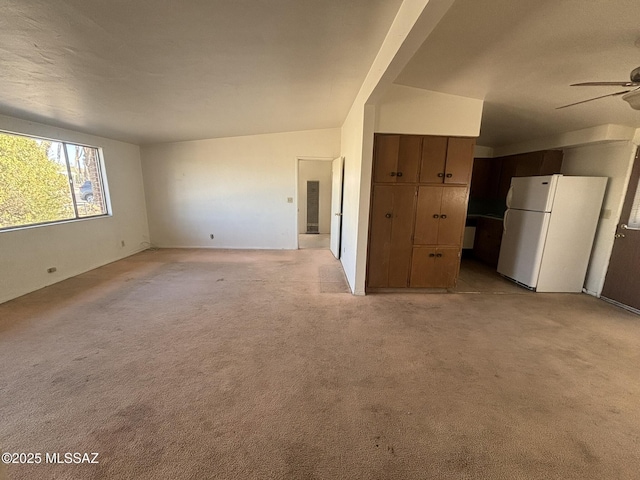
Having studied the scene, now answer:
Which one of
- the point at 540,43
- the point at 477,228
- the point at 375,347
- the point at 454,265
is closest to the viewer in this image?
the point at 540,43

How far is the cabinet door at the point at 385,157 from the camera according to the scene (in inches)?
127

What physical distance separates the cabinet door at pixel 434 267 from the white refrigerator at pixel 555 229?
1132 mm

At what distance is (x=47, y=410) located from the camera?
65.2 inches

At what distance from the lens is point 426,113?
10.4 feet

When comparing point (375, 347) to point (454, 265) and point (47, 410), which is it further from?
point (47, 410)

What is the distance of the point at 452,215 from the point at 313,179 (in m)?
4.86

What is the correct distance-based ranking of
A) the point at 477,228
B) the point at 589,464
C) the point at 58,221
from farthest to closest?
the point at 477,228 < the point at 58,221 < the point at 589,464

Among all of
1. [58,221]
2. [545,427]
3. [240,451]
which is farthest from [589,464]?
[58,221]

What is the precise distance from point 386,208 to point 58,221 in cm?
459

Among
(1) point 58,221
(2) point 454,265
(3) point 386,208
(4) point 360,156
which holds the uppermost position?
(4) point 360,156

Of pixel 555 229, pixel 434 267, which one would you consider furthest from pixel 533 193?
pixel 434 267

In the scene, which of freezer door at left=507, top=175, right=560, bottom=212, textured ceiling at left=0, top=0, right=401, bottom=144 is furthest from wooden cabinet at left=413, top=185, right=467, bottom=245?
textured ceiling at left=0, top=0, right=401, bottom=144

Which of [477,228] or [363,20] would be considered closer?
[363,20]

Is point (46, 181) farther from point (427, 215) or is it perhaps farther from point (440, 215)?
point (440, 215)
